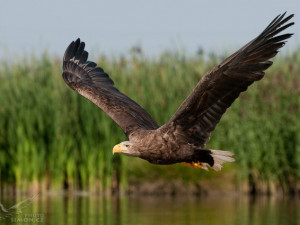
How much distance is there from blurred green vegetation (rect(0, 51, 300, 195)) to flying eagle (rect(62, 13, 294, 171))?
5.34 metres

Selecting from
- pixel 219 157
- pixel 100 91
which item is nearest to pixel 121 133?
pixel 100 91

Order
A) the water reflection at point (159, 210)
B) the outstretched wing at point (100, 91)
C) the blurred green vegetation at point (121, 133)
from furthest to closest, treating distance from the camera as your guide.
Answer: the blurred green vegetation at point (121, 133), the water reflection at point (159, 210), the outstretched wing at point (100, 91)

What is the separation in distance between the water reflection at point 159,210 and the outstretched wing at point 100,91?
219 centimetres

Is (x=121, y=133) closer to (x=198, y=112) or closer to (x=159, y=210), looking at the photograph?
(x=159, y=210)

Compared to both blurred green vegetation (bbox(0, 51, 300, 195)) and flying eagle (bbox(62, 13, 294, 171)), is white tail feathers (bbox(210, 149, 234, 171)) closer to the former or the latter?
flying eagle (bbox(62, 13, 294, 171))

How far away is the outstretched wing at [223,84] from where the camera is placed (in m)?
12.5

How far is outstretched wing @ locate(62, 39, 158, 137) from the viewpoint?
14.4 m

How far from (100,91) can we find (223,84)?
9.94 ft

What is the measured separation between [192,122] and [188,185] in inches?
278

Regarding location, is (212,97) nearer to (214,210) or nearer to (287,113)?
(214,210)

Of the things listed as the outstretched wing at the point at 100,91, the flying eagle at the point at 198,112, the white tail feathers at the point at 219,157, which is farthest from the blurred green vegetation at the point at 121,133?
the white tail feathers at the point at 219,157

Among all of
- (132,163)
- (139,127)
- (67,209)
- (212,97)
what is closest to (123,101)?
(139,127)

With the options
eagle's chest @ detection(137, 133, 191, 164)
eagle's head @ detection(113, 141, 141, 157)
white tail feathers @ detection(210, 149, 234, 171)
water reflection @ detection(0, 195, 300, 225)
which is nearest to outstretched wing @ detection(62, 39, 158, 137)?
eagle's head @ detection(113, 141, 141, 157)

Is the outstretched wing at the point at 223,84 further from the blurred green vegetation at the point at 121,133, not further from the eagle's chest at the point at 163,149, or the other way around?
the blurred green vegetation at the point at 121,133
